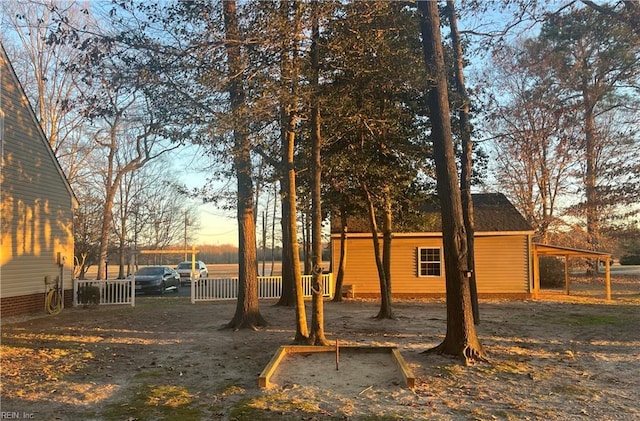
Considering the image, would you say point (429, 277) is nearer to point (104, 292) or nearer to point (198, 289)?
point (198, 289)

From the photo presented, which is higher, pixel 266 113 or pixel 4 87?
pixel 4 87

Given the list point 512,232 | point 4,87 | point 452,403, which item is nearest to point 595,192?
point 512,232

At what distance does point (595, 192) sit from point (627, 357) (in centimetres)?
2012

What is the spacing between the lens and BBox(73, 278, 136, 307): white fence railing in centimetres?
1608

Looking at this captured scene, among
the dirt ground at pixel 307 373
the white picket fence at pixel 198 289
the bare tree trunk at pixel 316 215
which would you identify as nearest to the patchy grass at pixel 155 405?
the dirt ground at pixel 307 373

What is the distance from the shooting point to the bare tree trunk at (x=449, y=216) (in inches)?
321

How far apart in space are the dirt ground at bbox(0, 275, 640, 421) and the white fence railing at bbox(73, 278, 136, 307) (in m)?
3.03

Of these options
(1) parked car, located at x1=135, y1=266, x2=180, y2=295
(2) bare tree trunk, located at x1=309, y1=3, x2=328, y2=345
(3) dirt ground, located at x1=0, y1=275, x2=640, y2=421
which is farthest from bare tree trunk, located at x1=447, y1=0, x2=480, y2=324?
(1) parked car, located at x1=135, y1=266, x2=180, y2=295

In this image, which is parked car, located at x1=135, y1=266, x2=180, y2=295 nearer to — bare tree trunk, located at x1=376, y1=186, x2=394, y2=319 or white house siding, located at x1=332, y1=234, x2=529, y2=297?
white house siding, located at x1=332, y1=234, x2=529, y2=297

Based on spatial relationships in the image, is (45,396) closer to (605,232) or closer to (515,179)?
(515,179)

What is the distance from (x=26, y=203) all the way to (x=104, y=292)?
4.26m

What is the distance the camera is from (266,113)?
892 centimetres

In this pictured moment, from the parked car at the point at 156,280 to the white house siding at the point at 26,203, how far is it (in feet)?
25.4

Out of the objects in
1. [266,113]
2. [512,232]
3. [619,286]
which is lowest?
[619,286]
